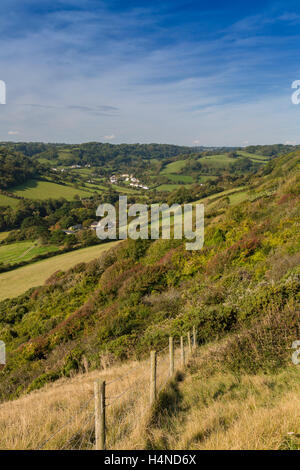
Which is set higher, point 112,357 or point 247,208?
point 247,208

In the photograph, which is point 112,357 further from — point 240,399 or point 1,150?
point 1,150

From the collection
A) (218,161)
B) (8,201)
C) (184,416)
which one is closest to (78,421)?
(184,416)

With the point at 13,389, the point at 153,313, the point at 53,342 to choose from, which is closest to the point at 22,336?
the point at 53,342

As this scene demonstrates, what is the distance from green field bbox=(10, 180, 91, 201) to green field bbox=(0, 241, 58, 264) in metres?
54.5

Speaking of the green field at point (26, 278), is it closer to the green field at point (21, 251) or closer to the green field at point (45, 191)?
the green field at point (21, 251)

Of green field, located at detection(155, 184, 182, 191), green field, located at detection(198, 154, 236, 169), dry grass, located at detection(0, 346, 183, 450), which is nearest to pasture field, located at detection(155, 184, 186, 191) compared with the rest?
green field, located at detection(155, 184, 182, 191)

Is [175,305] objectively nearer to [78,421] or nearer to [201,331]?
[201,331]

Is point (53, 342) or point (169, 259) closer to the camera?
point (53, 342)

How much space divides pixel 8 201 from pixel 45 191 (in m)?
21.0

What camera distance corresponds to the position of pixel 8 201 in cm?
10019

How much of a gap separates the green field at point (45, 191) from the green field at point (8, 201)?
7942 millimetres

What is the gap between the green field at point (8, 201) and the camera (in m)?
97.5
